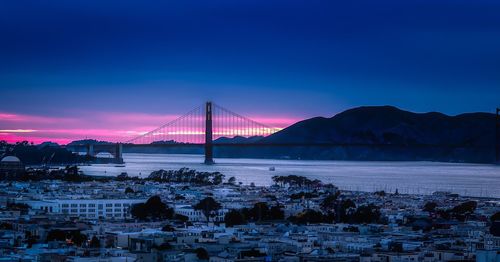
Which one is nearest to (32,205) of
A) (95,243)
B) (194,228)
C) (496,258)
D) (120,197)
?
(120,197)

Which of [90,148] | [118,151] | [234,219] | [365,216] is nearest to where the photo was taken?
[234,219]

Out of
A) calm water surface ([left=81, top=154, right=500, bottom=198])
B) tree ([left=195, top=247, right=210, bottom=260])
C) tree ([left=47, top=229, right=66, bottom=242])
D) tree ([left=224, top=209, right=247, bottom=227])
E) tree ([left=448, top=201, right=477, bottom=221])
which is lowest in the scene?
tree ([left=195, top=247, right=210, bottom=260])

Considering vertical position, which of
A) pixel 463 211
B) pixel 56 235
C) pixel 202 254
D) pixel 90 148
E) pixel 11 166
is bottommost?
pixel 202 254

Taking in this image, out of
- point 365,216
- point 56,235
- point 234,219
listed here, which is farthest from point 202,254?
point 365,216

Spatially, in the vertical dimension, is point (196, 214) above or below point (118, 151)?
below

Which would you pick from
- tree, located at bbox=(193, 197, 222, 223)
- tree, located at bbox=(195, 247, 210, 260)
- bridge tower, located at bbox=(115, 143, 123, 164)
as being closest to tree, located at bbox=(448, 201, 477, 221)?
tree, located at bbox=(193, 197, 222, 223)

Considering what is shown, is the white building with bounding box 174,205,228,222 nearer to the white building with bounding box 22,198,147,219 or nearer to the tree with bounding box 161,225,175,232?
the white building with bounding box 22,198,147,219

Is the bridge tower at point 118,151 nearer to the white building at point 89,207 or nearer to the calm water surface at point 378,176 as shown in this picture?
the calm water surface at point 378,176

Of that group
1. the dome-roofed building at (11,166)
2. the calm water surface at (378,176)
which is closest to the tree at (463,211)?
the calm water surface at (378,176)

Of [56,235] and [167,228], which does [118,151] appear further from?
[56,235]

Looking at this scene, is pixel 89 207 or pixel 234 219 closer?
pixel 234 219

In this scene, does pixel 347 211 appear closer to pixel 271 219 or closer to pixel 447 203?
pixel 271 219

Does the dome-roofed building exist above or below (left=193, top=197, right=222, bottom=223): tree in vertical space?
above
